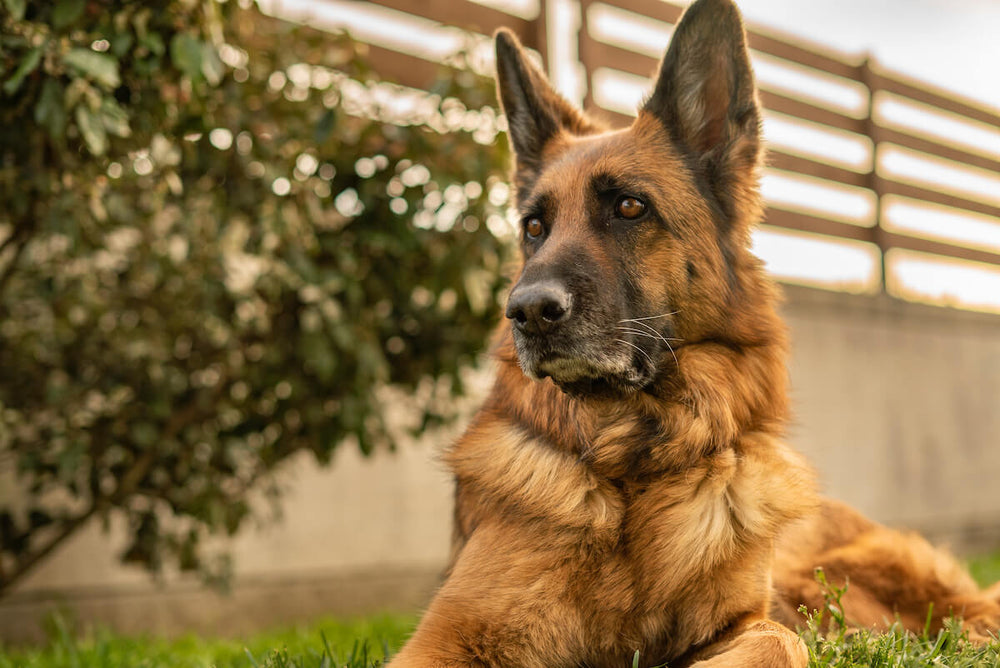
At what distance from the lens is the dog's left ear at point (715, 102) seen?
8.63 feet

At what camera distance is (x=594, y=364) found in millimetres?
2350

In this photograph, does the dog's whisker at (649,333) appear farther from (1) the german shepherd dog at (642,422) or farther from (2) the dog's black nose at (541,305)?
(2) the dog's black nose at (541,305)

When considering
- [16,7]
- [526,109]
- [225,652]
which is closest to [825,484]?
[526,109]

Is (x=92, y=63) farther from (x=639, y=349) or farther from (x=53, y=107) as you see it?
(x=639, y=349)

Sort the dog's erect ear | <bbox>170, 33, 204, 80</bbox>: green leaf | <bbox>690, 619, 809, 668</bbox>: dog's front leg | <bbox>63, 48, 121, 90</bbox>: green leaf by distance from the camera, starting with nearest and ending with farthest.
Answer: <bbox>690, 619, 809, 668</bbox>: dog's front leg
<bbox>63, 48, 121, 90</bbox>: green leaf
<bbox>170, 33, 204, 80</bbox>: green leaf
the dog's erect ear

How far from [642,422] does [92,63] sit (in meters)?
1.86

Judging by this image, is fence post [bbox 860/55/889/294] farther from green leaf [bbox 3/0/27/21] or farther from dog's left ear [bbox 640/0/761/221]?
green leaf [bbox 3/0/27/21]

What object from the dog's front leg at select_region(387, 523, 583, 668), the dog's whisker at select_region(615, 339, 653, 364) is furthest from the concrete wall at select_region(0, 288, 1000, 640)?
the dog's whisker at select_region(615, 339, 653, 364)

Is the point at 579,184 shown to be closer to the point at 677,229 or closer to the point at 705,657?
the point at 677,229

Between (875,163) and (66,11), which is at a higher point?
(875,163)

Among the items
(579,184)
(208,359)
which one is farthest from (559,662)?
(208,359)

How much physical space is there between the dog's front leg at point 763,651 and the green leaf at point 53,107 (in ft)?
7.57

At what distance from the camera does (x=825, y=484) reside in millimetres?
3164

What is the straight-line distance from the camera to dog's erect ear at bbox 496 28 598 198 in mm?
3047
